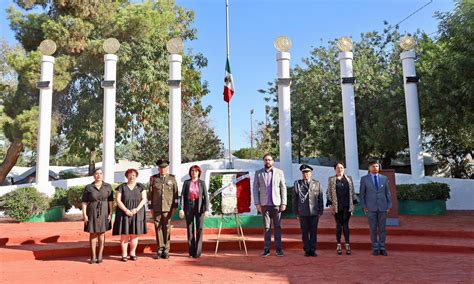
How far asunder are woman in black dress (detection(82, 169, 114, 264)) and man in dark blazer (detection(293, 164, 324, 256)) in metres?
3.27

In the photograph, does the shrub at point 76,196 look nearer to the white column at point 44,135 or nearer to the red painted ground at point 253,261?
the white column at point 44,135

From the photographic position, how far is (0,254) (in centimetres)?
654

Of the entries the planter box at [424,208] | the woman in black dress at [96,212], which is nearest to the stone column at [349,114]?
the planter box at [424,208]

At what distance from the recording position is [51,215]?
11.4m

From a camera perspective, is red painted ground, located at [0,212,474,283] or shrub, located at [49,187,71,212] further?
shrub, located at [49,187,71,212]

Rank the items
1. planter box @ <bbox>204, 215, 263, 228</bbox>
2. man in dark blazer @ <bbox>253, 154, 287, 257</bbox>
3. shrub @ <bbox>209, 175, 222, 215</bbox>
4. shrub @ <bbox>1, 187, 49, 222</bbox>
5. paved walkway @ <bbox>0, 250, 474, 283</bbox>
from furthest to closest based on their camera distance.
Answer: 1. shrub @ <bbox>1, 187, 49, 222</bbox>
2. shrub @ <bbox>209, 175, 222, 215</bbox>
3. planter box @ <bbox>204, 215, 263, 228</bbox>
4. man in dark blazer @ <bbox>253, 154, 287, 257</bbox>
5. paved walkway @ <bbox>0, 250, 474, 283</bbox>

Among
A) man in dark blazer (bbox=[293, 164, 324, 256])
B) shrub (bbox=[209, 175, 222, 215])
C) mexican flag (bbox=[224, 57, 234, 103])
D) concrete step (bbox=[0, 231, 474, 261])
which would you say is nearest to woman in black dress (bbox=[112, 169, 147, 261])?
concrete step (bbox=[0, 231, 474, 261])

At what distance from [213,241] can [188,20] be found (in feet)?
60.0

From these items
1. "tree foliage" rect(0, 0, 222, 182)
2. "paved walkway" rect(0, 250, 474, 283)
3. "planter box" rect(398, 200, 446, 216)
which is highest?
"tree foliage" rect(0, 0, 222, 182)

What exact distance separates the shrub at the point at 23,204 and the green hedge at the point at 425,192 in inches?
439

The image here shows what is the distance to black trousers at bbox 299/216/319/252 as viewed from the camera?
6.43 metres

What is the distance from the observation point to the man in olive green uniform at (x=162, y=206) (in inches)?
252

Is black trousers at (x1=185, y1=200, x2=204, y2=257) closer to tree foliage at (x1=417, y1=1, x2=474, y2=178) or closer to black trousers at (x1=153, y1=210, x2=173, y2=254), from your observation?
black trousers at (x1=153, y1=210, x2=173, y2=254)

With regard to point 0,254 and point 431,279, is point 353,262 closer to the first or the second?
point 431,279
